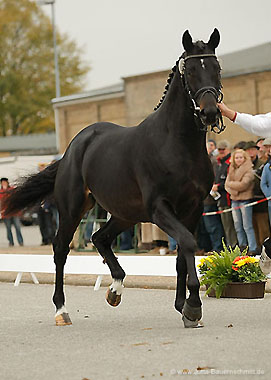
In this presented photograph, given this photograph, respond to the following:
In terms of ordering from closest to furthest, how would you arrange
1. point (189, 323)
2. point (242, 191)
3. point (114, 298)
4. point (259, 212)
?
point (189, 323) → point (114, 298) → point (242, 191) → point (259, 212)

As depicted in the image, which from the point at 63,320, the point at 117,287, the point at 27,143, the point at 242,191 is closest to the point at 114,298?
the point at 117,287

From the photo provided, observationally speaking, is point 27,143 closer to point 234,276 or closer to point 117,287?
point 234,276

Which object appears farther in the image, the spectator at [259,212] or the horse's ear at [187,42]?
the spectator at [259,212]

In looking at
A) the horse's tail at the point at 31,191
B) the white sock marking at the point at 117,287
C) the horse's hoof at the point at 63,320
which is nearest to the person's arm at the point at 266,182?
the horse's tail at the point at 31,191

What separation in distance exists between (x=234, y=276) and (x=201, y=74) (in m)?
3.45

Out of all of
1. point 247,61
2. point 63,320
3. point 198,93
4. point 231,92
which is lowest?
point 63,320

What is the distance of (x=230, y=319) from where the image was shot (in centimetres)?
899

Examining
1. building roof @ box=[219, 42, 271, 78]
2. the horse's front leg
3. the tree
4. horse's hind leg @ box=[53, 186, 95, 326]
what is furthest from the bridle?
the tree

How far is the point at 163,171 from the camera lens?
8320 millimetres

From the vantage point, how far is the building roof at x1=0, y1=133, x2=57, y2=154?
6444cm

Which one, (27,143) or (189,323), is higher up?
(189,323)

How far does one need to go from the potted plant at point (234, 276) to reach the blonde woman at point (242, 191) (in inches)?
175

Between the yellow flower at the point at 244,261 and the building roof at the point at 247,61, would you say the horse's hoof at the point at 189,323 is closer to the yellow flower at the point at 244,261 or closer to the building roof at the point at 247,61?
the yellow flower at the point at 244,261

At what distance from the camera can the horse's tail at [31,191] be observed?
10.7 m
